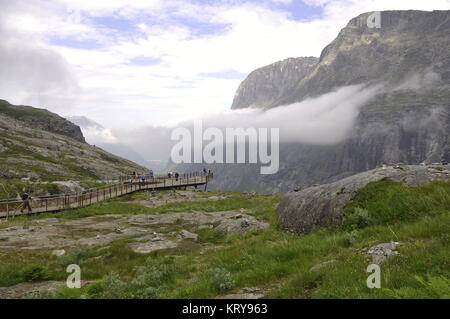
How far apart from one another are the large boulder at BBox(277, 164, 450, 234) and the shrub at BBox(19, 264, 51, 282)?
11200mm

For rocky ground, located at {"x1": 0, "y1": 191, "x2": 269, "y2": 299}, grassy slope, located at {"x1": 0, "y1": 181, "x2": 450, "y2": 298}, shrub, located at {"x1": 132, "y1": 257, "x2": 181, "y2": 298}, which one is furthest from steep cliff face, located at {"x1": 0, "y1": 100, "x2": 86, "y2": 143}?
shrub, located at {"x1": 132, "y1": 257, "x2": 181, "y2": 298}

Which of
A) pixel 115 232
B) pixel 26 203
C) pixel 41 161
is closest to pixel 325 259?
pixel 115 232

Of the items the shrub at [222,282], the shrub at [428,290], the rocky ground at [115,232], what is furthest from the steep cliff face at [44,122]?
the shrub at [428,290]

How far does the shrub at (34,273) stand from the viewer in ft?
34.1

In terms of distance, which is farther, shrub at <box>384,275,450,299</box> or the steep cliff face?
the steep cliff face

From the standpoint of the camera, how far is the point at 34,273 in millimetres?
10523

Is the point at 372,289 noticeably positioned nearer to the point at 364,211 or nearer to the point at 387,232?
the point at 387,232

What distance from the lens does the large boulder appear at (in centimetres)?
1196

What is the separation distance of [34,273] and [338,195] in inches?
523

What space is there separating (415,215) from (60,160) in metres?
78.2

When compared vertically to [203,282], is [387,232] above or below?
above

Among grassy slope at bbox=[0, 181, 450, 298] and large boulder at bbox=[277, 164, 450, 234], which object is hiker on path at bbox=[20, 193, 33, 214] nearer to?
grassy slope at bbox=[0, 181, 450, 298]
